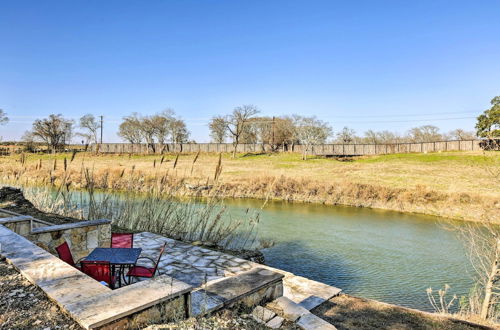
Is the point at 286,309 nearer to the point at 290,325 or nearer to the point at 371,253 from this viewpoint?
the point at 290,325

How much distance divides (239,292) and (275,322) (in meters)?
0.37

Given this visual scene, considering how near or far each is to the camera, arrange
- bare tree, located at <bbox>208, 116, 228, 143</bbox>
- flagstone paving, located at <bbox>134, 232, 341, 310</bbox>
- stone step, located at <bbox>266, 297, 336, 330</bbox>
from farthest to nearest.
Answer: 1. bare tree, located at <bbox>208, 116, 228, 143</bbox>
2. flagstone paving, located at <bbox>134, 232, 341, 310</bbox>
3. stone step, located at <bbox>266, 297, 336, 330</bbox>

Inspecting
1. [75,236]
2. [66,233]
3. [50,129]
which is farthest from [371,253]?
[50,129]

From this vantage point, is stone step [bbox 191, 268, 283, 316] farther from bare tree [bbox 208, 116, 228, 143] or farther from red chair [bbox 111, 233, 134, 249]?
bare tree [bbox 208, 116, 228, 143]

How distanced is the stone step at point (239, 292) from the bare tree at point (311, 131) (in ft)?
99.3

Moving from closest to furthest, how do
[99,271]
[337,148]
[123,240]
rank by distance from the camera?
[99,271] < [123,240] < [337,148]

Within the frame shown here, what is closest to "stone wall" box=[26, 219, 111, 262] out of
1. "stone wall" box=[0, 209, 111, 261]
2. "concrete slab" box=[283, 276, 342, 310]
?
"stone wall" box=[0, 209, 111, 261]

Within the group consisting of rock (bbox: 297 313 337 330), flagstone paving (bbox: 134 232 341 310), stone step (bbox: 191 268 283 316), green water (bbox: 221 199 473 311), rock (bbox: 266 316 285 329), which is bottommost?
green water (bbox: 221 199 473 311)

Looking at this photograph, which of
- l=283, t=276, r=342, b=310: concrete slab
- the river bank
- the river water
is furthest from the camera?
the river water

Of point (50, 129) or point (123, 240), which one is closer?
point (123, 240)

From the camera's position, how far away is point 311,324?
2723 mm

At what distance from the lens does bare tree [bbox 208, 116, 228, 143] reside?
39.0 metres

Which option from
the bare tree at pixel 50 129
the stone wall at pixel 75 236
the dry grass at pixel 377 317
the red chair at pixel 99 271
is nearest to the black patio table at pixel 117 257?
the red chair at pixel 99 271

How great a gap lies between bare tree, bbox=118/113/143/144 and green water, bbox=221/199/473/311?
38.2 meters
